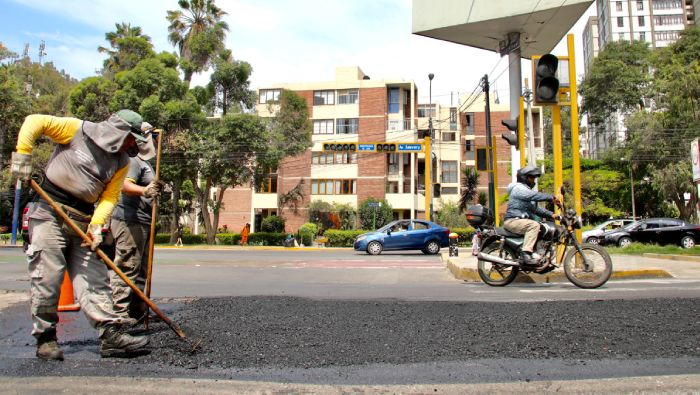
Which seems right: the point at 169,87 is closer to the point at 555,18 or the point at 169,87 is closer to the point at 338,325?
the point at 555,18

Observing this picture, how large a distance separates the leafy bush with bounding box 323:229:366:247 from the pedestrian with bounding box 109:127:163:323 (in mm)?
28626

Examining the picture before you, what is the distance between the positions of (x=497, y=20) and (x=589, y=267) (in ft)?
28.5

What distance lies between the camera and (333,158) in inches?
1885

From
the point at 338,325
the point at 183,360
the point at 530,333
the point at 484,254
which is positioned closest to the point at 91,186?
the point at 183,360

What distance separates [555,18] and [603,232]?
17721 mm

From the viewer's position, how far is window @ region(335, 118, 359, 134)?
47.6 meters

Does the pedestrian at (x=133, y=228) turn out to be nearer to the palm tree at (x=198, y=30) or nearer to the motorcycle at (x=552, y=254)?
the motorcycle at (x=552, y=254)

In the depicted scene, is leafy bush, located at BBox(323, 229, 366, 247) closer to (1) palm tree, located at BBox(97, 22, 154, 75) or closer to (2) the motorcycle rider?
(1) palm tree, located at BBox(97, 22, 154, 75)

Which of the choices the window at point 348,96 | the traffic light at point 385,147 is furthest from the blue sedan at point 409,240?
the window at point 348,96

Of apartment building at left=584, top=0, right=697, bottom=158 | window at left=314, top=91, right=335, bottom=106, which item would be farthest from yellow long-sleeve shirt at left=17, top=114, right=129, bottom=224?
apartment building at left=584, top=0, right=697, bottom=158

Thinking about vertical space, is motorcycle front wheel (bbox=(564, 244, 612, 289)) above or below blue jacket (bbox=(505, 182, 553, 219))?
below

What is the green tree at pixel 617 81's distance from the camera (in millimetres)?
46844

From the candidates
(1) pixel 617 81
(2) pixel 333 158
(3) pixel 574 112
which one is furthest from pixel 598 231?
(2) pixel 333 158

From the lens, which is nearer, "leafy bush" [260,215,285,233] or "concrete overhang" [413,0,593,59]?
"concrete overhang" [413,0,593,59]
